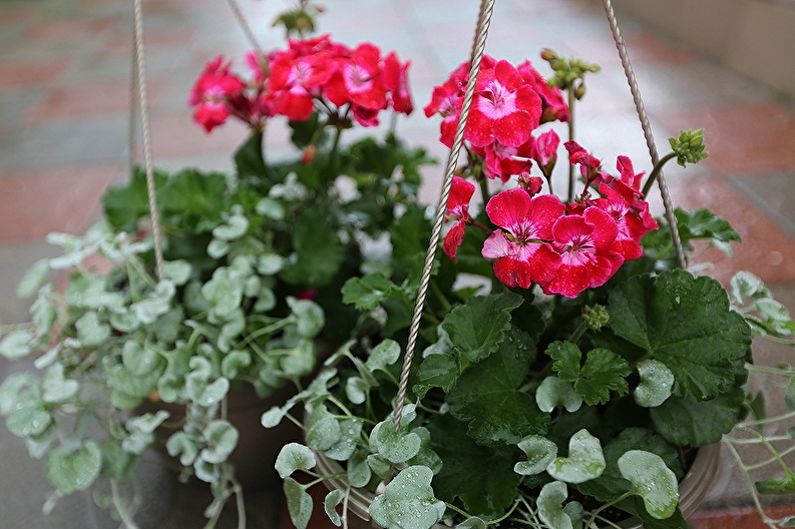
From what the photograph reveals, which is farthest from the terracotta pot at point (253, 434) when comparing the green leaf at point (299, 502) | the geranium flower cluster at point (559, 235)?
the geranium flower cluster at point (559, 235)

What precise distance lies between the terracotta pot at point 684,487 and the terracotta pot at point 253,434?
0.21 meters

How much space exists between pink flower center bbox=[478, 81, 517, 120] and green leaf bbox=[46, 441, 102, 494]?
50 centimetres

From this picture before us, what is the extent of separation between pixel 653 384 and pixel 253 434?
459 millimetres

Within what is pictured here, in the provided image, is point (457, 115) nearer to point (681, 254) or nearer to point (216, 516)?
point (681, 254)

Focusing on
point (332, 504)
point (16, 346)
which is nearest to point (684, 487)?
point (332, 504)

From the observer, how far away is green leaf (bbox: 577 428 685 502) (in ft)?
1.67

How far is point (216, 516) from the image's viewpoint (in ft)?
2.64

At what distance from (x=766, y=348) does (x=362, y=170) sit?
520 millimetres

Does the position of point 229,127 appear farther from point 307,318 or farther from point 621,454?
point 621,454

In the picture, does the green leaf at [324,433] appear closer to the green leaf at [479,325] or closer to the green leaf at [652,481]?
the green leaf at [479,325]

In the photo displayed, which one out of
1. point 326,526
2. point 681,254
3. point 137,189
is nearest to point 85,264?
point 137,189

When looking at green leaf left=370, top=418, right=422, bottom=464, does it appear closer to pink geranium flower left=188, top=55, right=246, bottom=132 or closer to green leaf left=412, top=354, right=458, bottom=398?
green leaf left=412, top=354, right=458, bottom=398

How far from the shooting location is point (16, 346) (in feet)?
2.50

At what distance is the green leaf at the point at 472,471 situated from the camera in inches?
20.3
